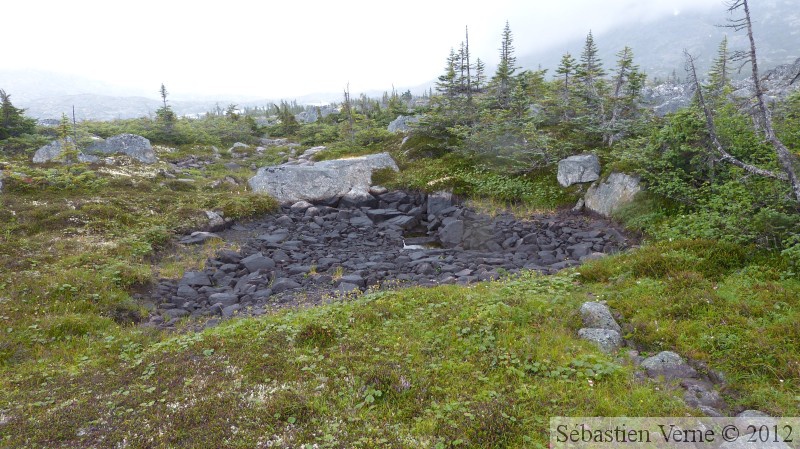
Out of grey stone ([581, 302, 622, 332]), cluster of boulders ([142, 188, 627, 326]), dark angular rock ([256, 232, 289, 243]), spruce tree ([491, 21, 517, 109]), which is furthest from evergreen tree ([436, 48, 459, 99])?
grey stone ([581, 302, 622, 332])

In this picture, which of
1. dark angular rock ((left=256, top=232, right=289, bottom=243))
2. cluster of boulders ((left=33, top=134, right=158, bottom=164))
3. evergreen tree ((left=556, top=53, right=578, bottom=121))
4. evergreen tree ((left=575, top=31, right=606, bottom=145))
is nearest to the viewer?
dark angular rock ((left=256, top=232, right=289, bottom=243))

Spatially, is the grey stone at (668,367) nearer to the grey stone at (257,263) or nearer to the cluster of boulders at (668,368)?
the cluster of boulders at (668,368)

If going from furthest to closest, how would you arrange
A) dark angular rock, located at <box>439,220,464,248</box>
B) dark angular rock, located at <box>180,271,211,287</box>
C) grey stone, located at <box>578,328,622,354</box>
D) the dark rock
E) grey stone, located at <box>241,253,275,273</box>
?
dark angular rock, located at <box>439,220,464,248</box> < grey stone, located at <box>241,253,275,273</box> < dark angular rock, located at <box>180,271,211,287</box> < the dark rock < grey stone, located at <box>578,328,622,354</box>

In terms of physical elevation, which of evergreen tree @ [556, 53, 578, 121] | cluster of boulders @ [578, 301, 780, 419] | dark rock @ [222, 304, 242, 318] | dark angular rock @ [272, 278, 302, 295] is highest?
evergreen tree @ [556, 53, 578, 121]

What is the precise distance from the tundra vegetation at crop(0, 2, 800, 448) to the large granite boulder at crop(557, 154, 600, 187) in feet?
5.00

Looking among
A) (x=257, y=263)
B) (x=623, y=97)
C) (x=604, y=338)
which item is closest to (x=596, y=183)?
(x=623, y=97)

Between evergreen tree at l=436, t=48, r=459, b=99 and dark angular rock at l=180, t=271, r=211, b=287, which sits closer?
dark angular rock at l=180, t=271, r=211, b=287

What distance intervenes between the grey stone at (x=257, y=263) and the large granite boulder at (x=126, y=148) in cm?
2614

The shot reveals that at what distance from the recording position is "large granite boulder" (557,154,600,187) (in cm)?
2183

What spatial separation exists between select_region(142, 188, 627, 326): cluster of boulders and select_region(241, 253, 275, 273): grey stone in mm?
43

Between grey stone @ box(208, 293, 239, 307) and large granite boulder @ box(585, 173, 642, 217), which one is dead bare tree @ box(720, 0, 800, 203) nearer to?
large granite boulder @ box(585, 173, 642, 217)

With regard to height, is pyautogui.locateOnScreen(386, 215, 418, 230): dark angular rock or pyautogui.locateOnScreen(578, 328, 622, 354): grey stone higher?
pyautogui.locateOnScreen(386, 215, 418, 230): dark angular rock

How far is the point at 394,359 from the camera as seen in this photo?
7.89 m

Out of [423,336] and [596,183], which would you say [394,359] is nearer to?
[423,336]
